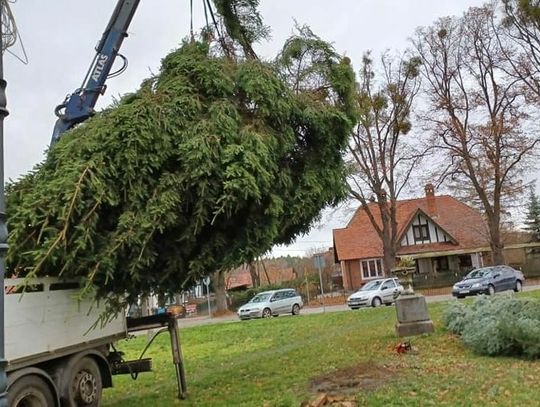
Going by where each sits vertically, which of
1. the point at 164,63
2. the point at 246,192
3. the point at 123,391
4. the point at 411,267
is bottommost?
the point at 123,391

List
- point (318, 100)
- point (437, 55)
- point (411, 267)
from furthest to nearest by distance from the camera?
point (437, 55)
point (411, 267)
point (318, 100)

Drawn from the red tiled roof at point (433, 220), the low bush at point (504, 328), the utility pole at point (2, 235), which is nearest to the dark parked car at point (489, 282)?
the low bush at point (504, 328)

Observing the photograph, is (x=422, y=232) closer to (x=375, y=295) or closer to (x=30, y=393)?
(x=375, y=295)

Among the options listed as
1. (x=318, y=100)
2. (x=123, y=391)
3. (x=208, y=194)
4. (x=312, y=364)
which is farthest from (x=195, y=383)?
(x=318, y=100)

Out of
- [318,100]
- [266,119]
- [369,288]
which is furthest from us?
[369,288]

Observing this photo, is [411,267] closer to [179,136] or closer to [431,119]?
[179,136]

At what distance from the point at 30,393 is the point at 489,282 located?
80.0ft

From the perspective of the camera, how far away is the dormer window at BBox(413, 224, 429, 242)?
46.9 metres

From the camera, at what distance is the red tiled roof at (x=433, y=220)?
151 feet

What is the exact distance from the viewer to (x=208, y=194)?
6.89m

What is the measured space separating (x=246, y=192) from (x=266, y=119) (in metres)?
1.52

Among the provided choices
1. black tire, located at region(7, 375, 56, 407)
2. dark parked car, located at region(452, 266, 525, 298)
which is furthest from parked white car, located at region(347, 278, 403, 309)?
black tire, located at region(7, 375, 56, 407)

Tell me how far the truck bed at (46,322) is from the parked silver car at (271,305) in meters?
21.3

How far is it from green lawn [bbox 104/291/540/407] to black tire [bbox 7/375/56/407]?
2283 mm
